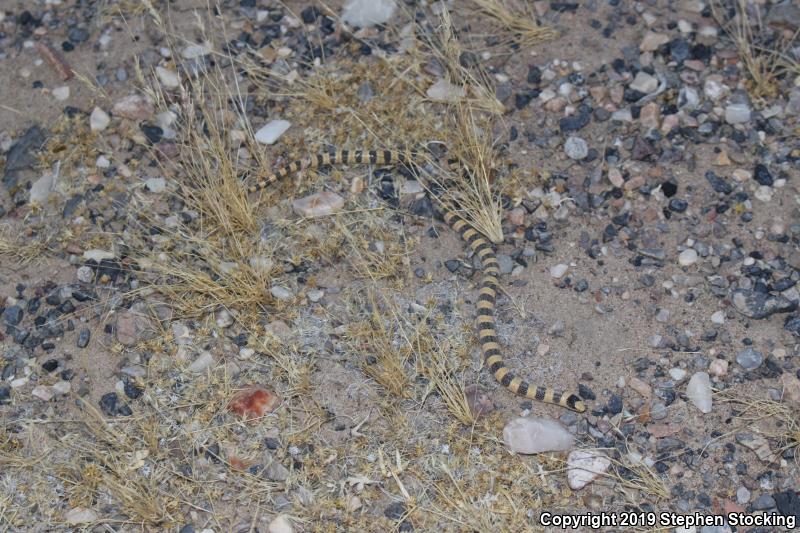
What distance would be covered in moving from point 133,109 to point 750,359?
19.0 feet

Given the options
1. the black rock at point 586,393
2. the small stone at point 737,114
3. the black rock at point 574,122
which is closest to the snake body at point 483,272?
the black rock at point 586,393

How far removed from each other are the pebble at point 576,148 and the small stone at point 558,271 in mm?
1180

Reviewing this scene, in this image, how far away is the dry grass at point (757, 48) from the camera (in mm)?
7957

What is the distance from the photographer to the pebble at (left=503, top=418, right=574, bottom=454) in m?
6.10

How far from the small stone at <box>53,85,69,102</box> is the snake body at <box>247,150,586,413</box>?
2207 millimetres

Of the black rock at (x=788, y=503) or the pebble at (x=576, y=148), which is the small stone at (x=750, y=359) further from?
the pebble at (x=576, y=148)

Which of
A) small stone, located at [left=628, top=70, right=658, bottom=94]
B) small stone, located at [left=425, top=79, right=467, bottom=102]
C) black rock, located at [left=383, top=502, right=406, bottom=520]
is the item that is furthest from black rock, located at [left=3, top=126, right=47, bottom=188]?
small stone, located at [left=628, top=70, right=658, bottom=94]

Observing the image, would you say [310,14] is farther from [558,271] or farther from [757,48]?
[757,48]

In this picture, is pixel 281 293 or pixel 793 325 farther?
pixel 281 293

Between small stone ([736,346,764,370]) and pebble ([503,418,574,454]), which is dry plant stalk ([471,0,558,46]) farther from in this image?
pebble ([503,418,574,454])

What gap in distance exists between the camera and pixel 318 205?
24.8 ft

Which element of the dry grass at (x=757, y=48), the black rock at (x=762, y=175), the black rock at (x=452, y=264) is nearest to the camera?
the black rock at (x=452, y=264)

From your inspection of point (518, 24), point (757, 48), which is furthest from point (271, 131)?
point (757, 48)

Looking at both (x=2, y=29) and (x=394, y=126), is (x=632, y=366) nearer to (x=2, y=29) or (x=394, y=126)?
(x=394, y=126)
